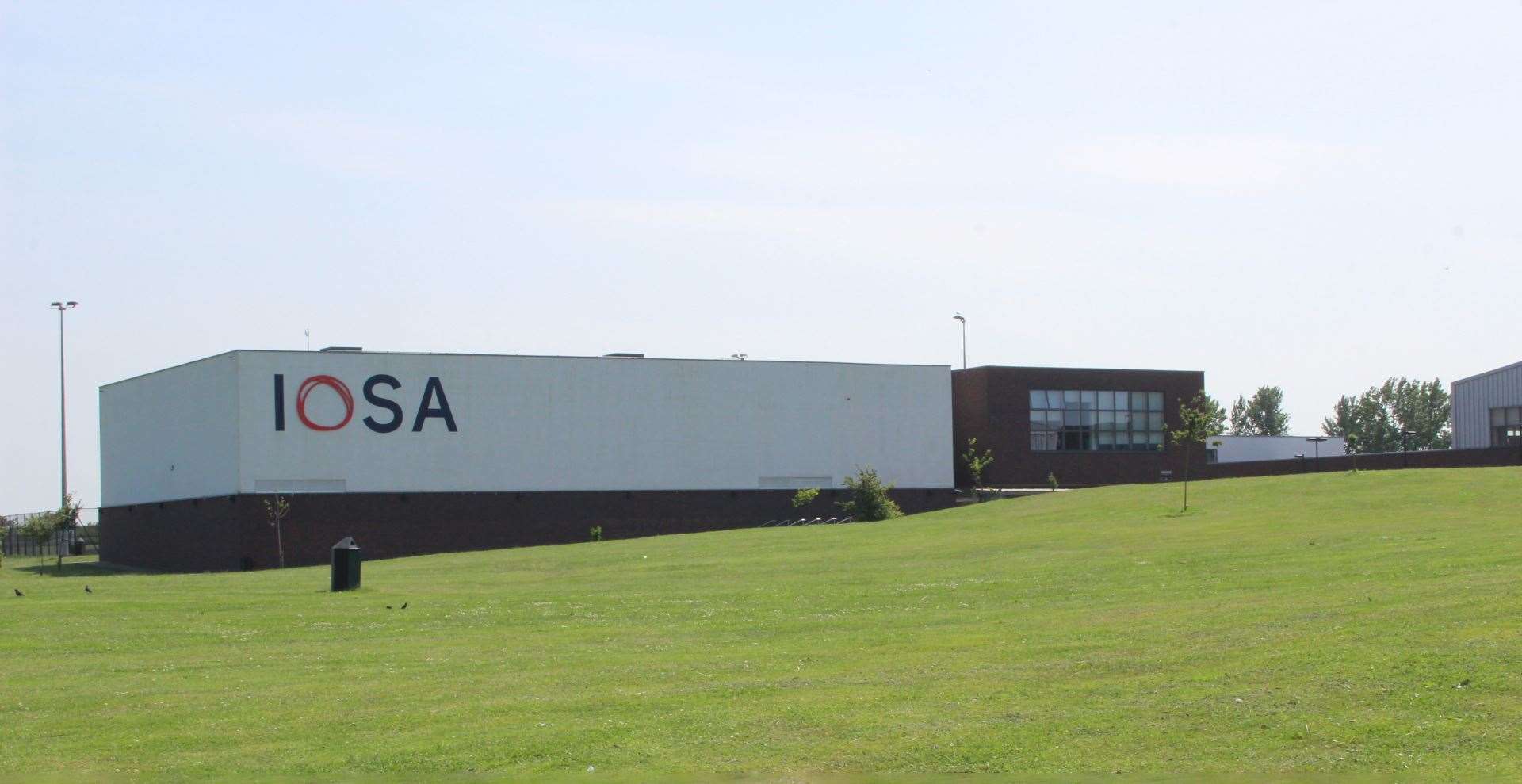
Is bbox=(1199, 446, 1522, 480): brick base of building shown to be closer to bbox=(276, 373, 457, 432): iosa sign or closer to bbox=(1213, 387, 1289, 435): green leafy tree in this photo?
bbox=(276, 373, 457, 432): iosa sign

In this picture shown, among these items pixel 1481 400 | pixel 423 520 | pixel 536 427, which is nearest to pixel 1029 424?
pixel 1481 400

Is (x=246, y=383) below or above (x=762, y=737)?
above

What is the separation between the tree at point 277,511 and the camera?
61.9 m

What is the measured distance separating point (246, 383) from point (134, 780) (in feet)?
172

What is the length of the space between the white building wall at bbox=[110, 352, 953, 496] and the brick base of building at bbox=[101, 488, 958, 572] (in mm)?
546

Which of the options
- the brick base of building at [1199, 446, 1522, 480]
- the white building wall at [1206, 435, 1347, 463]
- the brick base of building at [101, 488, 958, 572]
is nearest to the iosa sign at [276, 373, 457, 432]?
the brick base of building at [101, 488, 958, 572]

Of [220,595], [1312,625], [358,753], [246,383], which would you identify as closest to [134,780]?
[358,753]

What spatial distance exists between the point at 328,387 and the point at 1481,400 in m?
50.2

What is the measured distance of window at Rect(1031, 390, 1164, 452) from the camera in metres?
78.3

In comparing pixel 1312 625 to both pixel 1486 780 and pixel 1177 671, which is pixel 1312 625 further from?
pixel 1486 780

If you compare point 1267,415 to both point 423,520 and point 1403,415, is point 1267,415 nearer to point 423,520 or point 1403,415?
point 1403,415

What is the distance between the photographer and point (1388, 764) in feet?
40.8

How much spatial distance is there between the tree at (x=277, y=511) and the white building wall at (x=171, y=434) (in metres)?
1.60

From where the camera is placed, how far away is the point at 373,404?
2591 inches
